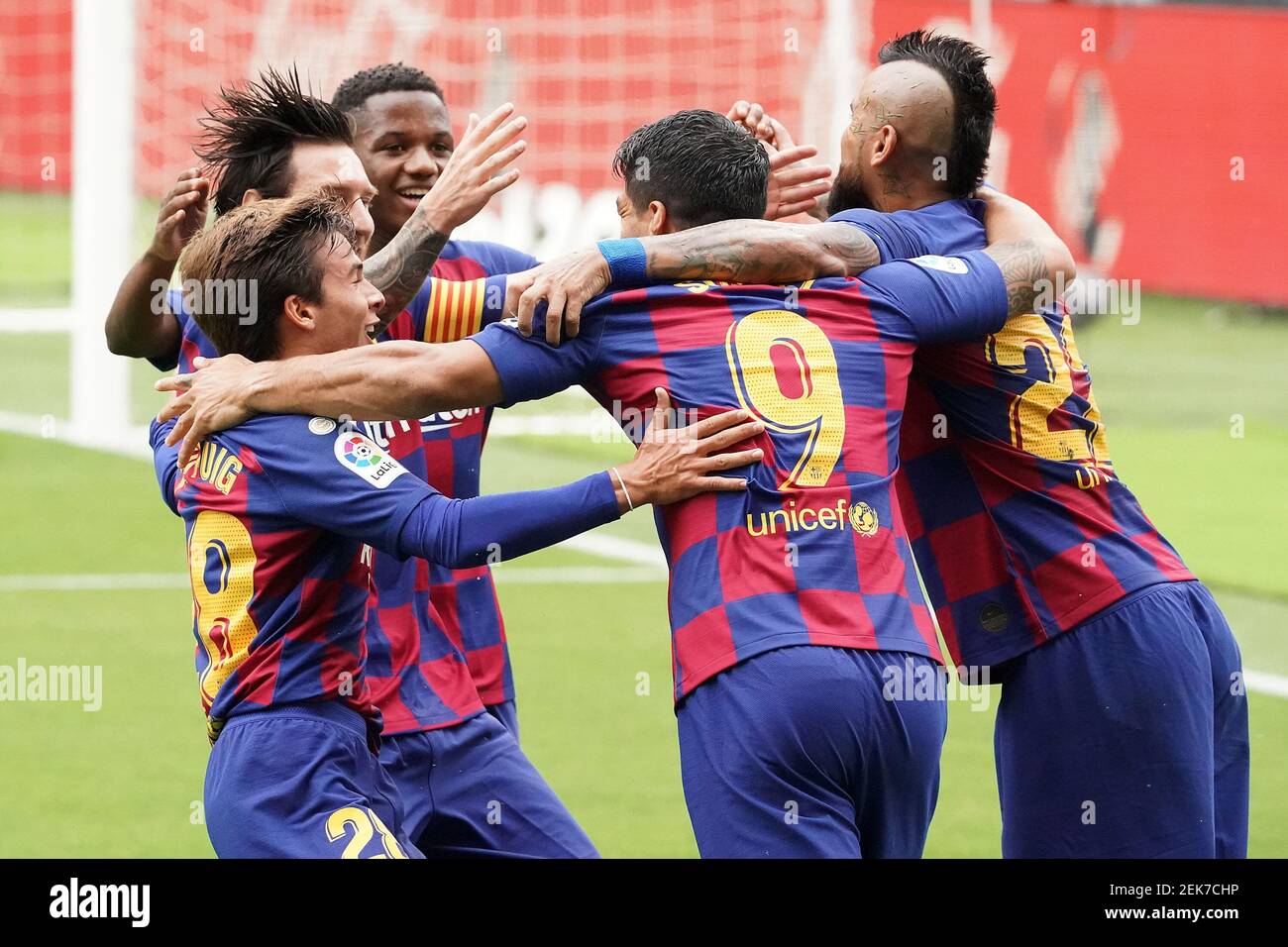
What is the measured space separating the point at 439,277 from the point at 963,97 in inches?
58.9

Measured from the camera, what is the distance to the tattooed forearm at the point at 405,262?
172 inches

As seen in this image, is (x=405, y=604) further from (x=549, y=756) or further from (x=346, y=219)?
(x=549, y=756)

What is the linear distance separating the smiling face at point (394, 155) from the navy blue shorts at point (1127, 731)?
220cm

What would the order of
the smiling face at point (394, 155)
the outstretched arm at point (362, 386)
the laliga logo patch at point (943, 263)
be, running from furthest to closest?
the smiling face at point (394, 155) → the laliga logo patch at point (943, 263) → the outstretched arm at point (362, 386)

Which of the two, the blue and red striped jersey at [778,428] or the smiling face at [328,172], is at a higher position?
the smiling face at [328,172]

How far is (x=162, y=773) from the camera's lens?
6.71 metres

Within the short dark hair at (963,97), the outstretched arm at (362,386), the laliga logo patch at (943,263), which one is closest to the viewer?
the outstretched arm at (362,386)

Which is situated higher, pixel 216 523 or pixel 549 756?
pixel 216 523

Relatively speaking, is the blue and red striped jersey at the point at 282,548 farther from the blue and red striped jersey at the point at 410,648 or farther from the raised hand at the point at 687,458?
the blue and red striped jersey at the point at 410,648

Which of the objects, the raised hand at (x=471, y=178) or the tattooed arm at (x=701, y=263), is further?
the raised hand at (x=471, y=178)

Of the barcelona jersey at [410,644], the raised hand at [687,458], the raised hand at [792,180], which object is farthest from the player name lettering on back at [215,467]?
the raised hand at [792,180]

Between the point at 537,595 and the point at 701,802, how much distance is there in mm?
6128

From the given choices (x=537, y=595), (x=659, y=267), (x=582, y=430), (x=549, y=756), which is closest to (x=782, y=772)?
(x=659, y=267)

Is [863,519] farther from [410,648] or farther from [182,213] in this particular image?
[182,213]
